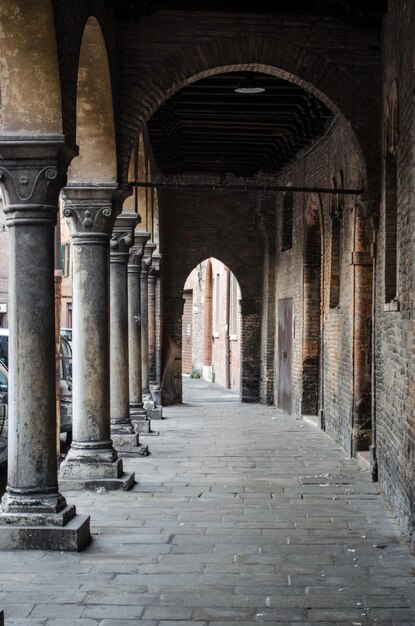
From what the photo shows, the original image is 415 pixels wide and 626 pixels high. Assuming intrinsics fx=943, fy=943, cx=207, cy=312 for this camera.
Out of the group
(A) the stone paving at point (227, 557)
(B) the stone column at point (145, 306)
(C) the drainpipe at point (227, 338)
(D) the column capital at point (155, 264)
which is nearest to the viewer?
(A) the stone paving at point (227, 557)

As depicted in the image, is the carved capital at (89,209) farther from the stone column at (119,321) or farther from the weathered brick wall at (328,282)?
the weathered brick wall at (328,282)

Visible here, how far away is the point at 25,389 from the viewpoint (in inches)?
279

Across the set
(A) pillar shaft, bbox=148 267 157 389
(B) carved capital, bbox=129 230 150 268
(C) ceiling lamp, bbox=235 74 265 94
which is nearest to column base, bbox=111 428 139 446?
(B) carved capital, bbox=129 230 150 268

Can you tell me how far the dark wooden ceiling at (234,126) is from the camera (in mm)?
13461

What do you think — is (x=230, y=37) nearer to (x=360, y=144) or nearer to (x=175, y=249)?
(x=360, y=144)

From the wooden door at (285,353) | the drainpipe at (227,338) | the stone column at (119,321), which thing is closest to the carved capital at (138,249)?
the stone column at (119,321)

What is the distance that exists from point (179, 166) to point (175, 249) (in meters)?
2.48

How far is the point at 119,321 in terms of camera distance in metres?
11.9

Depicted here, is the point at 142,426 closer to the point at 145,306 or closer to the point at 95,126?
the point at 145,306

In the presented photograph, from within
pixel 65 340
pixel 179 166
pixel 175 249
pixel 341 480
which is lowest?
pixel 341 480

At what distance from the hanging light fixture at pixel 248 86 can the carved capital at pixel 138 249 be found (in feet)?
9.71

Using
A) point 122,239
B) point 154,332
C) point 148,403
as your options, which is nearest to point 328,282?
point 122,239

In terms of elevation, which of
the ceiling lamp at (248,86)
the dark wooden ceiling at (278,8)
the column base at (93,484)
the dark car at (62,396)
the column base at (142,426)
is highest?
the dark wooden ceiling at (278,8)

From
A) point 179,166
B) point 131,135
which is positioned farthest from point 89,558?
point 179,166
